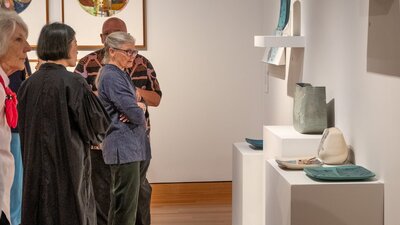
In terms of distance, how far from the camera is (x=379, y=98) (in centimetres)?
286

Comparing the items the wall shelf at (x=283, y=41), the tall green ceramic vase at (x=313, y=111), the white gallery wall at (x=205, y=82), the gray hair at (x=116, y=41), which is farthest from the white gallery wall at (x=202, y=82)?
the tall green ceramic vase at (x=313, y=111)

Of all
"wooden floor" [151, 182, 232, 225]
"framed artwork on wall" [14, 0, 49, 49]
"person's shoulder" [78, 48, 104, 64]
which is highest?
"framed artwork on wall" [14, 0, 49, 49]

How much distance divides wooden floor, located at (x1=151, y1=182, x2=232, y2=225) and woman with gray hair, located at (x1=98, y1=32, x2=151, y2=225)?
1.47m

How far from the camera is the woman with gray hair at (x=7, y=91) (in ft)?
7.68

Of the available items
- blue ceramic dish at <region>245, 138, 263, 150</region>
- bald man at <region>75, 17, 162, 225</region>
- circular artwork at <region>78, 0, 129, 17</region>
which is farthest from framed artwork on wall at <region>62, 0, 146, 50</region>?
blue ceramic dish at <region>245, 138, 263, 150</region>

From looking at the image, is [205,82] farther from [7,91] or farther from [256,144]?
[7,91]

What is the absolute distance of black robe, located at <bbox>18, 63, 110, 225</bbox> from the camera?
3113mm

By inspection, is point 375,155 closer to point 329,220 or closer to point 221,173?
point 329,220

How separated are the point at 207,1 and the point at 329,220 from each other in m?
3.29

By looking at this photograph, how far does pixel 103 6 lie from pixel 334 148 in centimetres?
307

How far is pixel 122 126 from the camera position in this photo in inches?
155

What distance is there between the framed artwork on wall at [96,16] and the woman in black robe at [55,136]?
2.55 m

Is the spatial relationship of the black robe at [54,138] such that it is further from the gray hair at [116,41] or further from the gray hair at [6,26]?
the gray hair at [116,41]

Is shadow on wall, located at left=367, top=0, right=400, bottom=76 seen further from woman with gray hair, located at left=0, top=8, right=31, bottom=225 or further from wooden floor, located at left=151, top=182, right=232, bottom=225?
wooden floor, located at left=151, top=182, right=232, bottom=225
